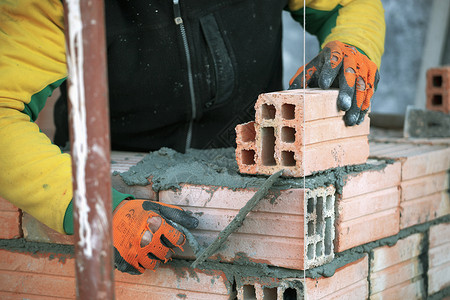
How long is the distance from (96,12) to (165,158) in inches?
45.2

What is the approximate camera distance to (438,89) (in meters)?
3.56

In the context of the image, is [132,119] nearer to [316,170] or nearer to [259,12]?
[259,12]

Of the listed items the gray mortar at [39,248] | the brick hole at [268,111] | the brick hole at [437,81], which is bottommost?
the gray mortar at [39,248]

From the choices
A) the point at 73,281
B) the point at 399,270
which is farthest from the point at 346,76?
the point at 73,281

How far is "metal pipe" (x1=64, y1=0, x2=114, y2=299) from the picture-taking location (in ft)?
4.73

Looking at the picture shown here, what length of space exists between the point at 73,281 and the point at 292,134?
104 centimetres

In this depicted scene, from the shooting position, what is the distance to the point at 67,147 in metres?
2.87

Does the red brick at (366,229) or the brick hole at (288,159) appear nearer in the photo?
the brick hole at (288,159)

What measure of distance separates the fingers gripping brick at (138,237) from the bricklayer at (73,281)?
0.78 ft

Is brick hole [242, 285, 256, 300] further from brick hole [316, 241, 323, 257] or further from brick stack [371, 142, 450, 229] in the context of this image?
brick stack [371, 142, 450, 229]

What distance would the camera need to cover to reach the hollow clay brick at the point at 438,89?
3.50 m

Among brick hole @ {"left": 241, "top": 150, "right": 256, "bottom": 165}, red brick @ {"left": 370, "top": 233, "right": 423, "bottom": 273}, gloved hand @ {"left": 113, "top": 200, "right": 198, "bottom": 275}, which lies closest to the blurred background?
red brick @ {"left": 370, "top": 233, "right": 423, "bottom": 273}

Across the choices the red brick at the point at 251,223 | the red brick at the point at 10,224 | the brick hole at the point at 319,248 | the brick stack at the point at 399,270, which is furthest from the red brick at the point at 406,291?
the red brick at the point at 10,224

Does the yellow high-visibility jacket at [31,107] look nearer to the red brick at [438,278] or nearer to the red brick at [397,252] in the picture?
the red brick at [397,252]
